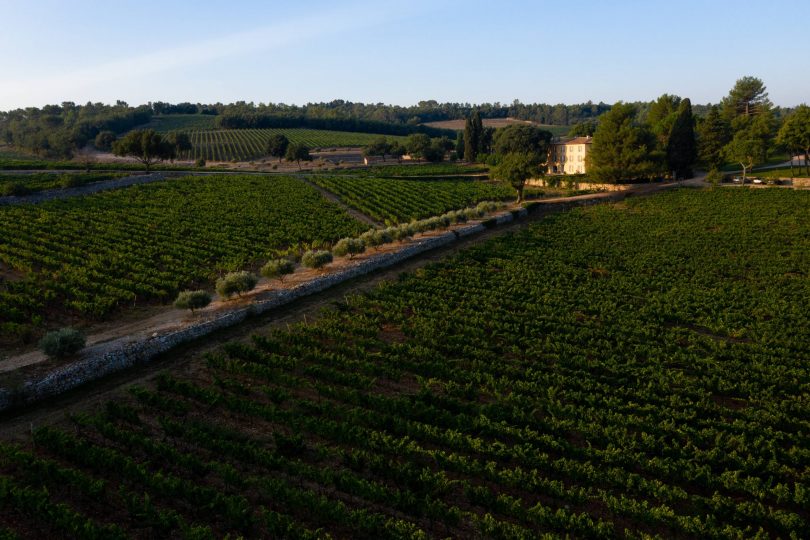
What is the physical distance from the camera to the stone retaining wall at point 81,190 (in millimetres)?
59487

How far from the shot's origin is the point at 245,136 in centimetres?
17950

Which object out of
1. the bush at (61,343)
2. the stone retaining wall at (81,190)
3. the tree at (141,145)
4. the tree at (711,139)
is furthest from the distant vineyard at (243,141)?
the bush at (61,343)

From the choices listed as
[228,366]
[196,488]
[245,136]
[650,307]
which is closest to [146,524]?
[196,488]

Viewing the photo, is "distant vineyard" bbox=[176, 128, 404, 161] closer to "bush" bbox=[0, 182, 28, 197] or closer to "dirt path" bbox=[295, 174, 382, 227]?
"dirt path" bbox=[295, 174, 382, 227]

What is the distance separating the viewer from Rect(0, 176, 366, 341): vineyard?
104 ft

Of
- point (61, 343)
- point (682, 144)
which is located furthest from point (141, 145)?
point (682, 144)

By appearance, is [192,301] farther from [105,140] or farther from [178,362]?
[105,140]

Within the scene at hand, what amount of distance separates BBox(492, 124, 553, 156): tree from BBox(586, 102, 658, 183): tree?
1022 inches

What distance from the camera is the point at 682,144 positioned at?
84.6 meters

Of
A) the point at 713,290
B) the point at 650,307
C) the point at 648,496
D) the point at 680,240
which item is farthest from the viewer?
the point at 680,240

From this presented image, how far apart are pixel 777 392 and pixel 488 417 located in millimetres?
13251

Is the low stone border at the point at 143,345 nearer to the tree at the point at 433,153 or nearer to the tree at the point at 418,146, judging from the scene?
the tree at the point at 418,146

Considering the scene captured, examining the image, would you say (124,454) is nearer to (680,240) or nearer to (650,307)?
(650,307)

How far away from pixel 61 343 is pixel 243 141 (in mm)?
155980
